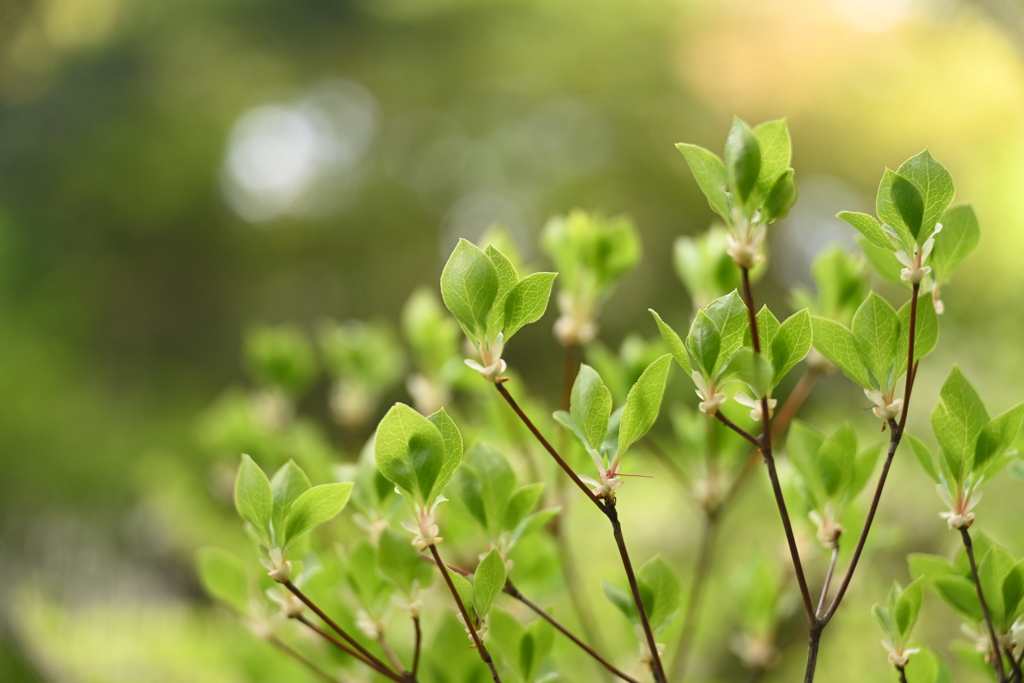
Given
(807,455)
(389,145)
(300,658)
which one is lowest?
(389,145)

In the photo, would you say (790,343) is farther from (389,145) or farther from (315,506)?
(389,145)

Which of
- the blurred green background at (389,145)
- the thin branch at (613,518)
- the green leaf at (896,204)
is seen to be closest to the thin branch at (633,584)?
the thin branch at (613,518)

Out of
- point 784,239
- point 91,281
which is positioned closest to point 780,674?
point 784,239

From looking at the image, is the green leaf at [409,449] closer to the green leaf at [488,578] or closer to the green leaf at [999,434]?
the green leaf at [488,578]

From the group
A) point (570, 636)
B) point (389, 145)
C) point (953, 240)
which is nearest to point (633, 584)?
point (570, 636)

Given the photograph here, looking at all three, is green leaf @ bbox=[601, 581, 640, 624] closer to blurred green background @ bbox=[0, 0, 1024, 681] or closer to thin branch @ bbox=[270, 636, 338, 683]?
thin branch @ bbox=[270, 636, 338, 683]

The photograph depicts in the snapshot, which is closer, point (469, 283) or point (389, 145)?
point (469, 283)

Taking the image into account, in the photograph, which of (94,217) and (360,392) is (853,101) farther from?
(94,217)
